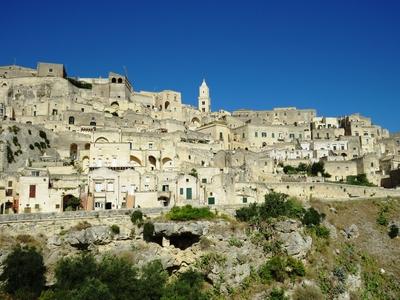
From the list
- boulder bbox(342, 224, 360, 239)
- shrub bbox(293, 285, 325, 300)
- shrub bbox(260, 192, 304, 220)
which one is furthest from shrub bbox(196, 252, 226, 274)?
boulder bbox(342, 224, 360, 239)

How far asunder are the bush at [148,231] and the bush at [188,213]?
1.79 meters

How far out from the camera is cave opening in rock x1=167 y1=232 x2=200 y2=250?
133ft

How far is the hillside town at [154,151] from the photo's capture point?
44.3 m

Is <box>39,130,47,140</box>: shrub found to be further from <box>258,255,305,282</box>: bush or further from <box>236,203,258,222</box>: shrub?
<box>258,255,305,282</box>: bush

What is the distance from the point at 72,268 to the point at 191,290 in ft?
25.2

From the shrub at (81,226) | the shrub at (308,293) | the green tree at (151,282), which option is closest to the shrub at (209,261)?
the green tree at (151,282)

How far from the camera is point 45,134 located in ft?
191

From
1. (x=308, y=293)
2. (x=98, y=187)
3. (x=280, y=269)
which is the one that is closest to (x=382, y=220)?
(x=308, y=293)

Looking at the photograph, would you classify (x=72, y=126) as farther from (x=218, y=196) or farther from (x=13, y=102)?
(x=218, y=196)

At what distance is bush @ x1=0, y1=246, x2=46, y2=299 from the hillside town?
26.2ft

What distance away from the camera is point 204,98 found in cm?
9875

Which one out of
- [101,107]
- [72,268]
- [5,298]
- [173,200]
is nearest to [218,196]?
[173,200]

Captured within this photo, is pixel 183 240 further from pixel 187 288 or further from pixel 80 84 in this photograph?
pixel 80 84

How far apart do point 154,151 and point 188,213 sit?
14.9 metres
